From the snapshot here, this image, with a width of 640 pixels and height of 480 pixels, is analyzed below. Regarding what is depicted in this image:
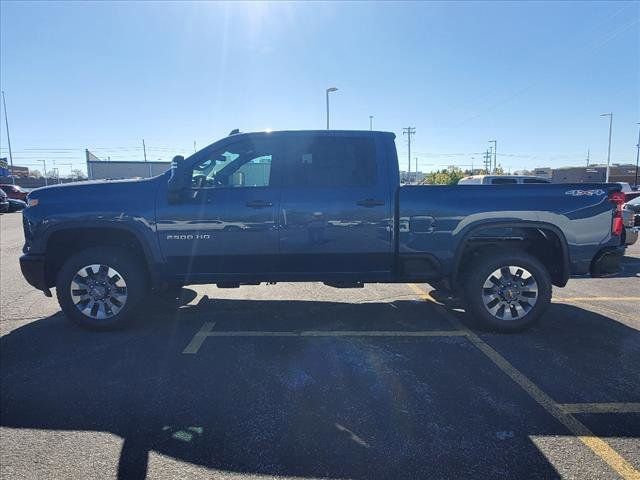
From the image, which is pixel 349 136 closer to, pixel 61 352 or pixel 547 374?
pixel 547 374

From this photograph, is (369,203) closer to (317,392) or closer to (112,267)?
(317,392)

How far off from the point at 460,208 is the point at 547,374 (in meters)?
1.78

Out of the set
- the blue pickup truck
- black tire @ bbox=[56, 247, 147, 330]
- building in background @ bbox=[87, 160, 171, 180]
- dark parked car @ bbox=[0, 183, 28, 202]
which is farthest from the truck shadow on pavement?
building in background @ bbox=[87, 160, 171, 180]

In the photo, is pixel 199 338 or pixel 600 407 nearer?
pixel 600 407

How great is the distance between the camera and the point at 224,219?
467cm

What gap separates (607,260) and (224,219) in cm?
411

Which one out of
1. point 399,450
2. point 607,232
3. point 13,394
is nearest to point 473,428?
point 399,450

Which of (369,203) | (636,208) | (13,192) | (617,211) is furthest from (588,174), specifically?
(369,203)

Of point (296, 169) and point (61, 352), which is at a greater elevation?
point (296, 169)

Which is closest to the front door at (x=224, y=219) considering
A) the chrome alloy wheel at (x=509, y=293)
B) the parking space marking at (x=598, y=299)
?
the chrome alloy wheel at (x=509, y=293)

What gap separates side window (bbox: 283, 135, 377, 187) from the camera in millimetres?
4797

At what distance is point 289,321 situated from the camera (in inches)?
206

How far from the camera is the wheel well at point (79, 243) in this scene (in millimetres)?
4809

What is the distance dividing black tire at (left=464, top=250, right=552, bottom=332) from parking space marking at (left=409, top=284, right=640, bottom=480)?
326 millimetres
